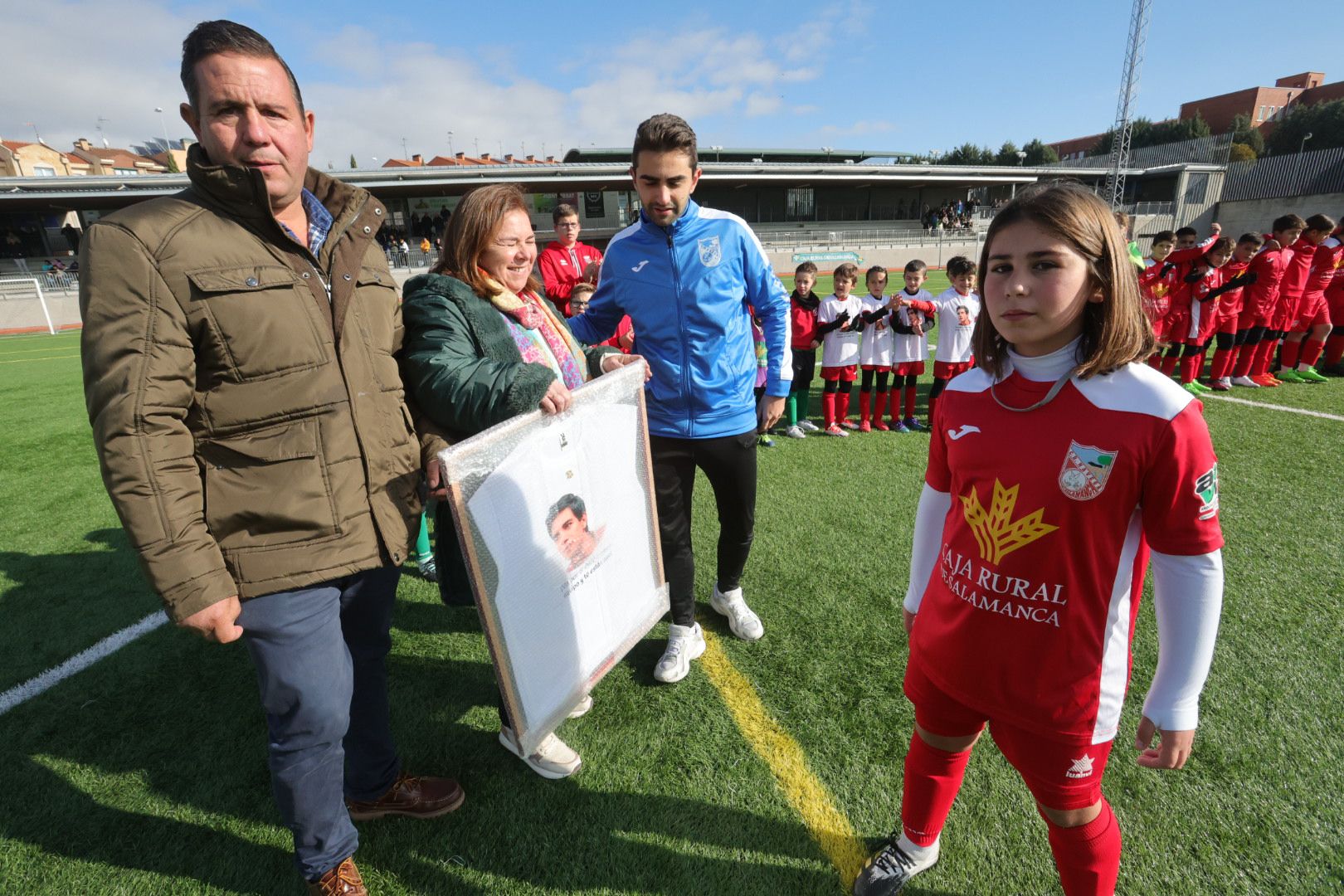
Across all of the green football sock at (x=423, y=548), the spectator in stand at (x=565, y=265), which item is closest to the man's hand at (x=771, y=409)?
the green football sock at (x=423, y=548)

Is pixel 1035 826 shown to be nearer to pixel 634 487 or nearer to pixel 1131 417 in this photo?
pixel 1131 417

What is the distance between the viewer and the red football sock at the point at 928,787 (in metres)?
1.63

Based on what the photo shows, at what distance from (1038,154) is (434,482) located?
290 ft

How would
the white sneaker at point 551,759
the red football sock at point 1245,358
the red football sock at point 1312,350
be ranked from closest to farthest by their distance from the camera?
the white sneaker at point 551,759, the red football sock at point 1245,358, the red football sock at point 1312,350

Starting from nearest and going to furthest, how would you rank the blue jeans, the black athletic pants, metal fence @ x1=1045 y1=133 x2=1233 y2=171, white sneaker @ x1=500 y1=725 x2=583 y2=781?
the blue jeans
white sneaker @ x1=500 y1=725 x2=583 y2=781
the black athletic pants
metal fence @ x1=1045 y1=133 x2=1233 y2=171

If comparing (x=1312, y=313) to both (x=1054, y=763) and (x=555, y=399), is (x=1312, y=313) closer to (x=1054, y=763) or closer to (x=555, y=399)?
(x=1054, y=763)

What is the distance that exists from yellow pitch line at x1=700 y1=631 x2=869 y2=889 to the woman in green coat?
977 millimetres

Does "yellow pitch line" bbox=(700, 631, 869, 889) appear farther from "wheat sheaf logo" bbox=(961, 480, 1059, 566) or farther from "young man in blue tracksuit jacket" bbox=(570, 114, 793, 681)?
"wheat sheaf logo" bbox=(961, 480, 1059, 566)

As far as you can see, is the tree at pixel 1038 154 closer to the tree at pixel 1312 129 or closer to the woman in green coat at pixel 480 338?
the tree at pixel 1312 129

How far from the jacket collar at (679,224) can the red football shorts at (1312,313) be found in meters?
9.59

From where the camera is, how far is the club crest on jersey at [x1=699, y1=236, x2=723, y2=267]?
2.47 m

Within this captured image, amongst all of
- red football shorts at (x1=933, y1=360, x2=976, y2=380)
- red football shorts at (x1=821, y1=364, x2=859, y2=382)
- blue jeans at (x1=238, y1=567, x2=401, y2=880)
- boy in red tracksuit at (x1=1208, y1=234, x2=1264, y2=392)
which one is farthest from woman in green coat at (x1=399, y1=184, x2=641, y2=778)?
boy in red tracksuit at (x1=1208, y1=234, x2=1264, y2=392)

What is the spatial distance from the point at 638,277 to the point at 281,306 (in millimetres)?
1375

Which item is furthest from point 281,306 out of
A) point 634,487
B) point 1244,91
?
point 1244,91
